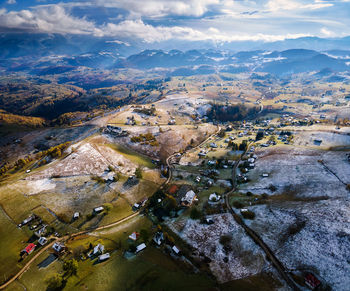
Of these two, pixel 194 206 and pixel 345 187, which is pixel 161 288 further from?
pixel 345 187

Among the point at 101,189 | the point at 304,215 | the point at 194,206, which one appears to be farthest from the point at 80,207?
the point at 304,215

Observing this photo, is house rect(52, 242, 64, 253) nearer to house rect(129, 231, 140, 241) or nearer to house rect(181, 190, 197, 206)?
house rect(129, 231, 140, 241)

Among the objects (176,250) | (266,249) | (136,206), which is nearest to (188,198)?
(136,206)

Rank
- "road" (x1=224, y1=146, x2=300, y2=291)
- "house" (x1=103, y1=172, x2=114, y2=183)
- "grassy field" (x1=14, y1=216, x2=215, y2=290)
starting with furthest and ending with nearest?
"house" (x1=103, y1=172, x2=114, y2=183)
"road" (x1=224, y1=146, x2=300, y2=291)
"grassy field" (x1=14, y1=216, x2=215, y2=290)

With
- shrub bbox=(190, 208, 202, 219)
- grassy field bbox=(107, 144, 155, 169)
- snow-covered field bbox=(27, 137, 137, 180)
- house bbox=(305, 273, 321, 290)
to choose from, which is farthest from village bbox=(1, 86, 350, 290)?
grassy field bbox=(107, 144, 155, 169)

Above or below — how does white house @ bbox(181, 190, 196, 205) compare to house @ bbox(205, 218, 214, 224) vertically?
below

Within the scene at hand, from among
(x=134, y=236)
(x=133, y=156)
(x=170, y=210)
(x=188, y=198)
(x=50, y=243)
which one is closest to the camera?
(x=50, y=243)

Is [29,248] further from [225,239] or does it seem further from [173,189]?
[225,239]
